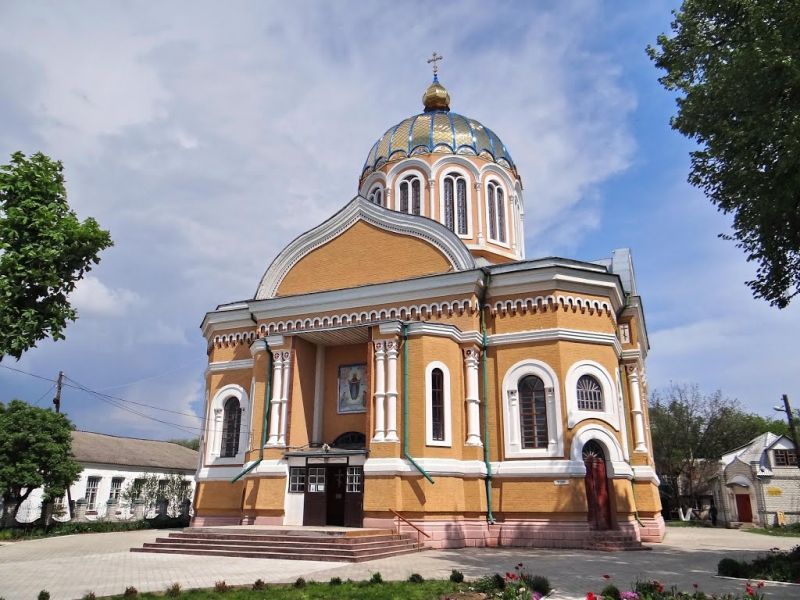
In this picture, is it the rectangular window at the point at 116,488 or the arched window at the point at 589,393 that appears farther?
the rectangular window at the point at 116,488

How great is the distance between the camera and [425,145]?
79.2 ft

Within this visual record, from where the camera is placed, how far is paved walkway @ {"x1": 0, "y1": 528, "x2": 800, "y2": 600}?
9.76 m

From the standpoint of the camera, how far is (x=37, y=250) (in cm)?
1046

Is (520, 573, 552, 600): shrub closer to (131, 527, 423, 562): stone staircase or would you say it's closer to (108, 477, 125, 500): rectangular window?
(131, 527, 423, 562): stone staircase

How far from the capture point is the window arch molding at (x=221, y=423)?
789 inches

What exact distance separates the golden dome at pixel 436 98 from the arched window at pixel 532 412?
14117 millimetres

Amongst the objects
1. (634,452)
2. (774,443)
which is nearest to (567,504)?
(634,452)

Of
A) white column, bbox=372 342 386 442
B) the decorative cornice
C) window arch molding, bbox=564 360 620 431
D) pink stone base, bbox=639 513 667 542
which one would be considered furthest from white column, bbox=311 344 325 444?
pink stone base, bbox=639 513 667 542

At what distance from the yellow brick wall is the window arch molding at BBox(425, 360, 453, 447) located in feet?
10.3

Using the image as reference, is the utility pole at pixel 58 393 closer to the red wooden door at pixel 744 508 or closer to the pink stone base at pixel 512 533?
the pink stone base at pixel 512 533

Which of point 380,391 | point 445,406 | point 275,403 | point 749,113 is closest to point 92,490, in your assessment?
point 275,403

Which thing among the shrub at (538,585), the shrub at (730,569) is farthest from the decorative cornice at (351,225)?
the shrub at (538,585)

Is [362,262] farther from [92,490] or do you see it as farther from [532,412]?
[92,490]

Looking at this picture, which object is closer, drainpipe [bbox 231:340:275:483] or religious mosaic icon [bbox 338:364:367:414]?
drainpipe [bbox 231:340:275:483]
